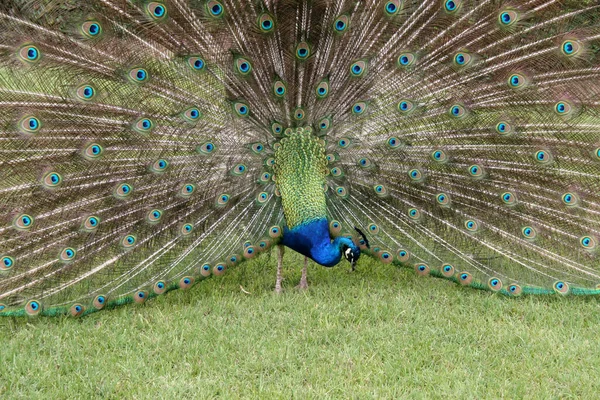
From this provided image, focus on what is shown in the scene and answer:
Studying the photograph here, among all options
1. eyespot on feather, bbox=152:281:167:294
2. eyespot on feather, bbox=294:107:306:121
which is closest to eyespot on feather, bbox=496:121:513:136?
eyespot on feather, bbox=294:107:306:121

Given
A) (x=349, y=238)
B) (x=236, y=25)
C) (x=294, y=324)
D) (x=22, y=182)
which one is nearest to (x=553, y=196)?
(x=349, y=238)

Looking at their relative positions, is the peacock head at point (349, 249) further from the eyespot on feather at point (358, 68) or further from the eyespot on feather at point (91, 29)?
the eyespot on feather at point (91, 29)

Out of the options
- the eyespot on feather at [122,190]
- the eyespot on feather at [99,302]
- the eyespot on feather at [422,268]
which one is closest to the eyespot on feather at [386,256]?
the eyespot on feather at [422,268]

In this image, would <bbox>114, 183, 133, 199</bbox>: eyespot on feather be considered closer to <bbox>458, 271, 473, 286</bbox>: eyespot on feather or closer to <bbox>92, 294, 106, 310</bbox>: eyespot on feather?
<bbox>92, 294, 106, 310</bbox>: eyespot on feather

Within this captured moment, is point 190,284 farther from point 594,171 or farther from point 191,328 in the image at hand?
point 594,171

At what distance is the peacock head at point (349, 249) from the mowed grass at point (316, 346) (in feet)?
1.16

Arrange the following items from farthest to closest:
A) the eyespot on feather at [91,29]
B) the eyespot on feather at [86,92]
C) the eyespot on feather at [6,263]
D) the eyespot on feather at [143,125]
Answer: the eyespot on feather at [143,125] → the eyespot on feather at [6,263] → the eyespot on feather at [86,92] → the eyespot on feather at [91,29]

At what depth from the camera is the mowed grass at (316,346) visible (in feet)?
11.6

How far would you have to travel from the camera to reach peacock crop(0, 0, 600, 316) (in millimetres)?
4051

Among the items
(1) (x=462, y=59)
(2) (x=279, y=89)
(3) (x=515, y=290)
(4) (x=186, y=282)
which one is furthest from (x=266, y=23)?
(3) (x=515, y=290)

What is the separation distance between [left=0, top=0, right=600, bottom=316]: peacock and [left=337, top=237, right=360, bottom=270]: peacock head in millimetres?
21

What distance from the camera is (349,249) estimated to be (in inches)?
175

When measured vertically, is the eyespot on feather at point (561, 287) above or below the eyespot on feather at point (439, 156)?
below

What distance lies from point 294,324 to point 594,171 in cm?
224
